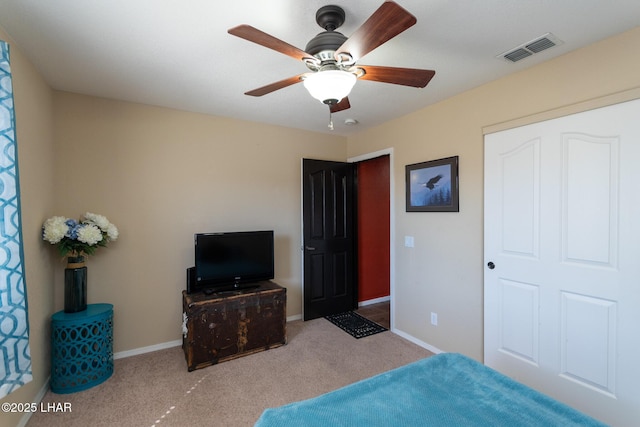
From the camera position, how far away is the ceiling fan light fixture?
4.73ft

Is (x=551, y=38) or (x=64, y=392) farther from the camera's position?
(x=64, y=392)

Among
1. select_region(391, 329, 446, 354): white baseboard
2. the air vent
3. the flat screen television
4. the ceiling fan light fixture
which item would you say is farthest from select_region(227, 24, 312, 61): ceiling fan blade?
select_region(391, 329, 446, 354): white baseboard

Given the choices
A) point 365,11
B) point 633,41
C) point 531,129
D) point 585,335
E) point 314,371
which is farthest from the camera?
point 314,371

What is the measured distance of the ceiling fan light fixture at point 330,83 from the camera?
4.73 ft

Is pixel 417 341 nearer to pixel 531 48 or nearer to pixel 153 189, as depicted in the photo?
pixel 531 48

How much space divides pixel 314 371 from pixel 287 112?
258cm

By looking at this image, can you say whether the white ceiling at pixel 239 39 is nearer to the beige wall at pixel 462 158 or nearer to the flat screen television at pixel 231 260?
the beige wall at pixel 462 158

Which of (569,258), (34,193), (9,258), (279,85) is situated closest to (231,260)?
(34,193)

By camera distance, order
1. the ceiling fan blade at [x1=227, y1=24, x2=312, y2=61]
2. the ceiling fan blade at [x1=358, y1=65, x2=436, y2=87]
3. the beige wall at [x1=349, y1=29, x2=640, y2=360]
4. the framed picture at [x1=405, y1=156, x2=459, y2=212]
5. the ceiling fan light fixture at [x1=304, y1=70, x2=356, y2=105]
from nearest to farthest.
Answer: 1. the ceiling fan blade at [x1=227, y1=24, x2=312, y2=61]
2. the ceiling fan light fixture at [x1=304, y1=70, x2=356, y2=105]
3. the ceiling fan blade at [x1=358, y1=65, x2=436, y2=87]
4. the beige wall at [x1=349, y1=29, x2=640, y2=360]
5. the framed picture at [x1=405, y1=156, x2=459, y2=212]

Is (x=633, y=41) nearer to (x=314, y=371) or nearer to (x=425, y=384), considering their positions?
(x=425, y=384)

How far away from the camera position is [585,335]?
6.40 feet

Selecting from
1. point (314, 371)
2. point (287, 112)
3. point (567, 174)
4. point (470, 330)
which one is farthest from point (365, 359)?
point (287, 112)

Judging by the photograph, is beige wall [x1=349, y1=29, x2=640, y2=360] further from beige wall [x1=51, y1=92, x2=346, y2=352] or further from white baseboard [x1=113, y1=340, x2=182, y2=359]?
white baseboard [x1=113, y1=340, x2=182, y2=359]

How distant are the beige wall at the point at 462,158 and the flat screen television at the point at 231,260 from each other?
1.53 meters
